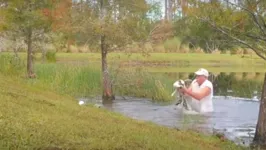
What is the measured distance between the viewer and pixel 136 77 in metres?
18.2

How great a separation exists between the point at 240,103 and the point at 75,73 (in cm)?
590

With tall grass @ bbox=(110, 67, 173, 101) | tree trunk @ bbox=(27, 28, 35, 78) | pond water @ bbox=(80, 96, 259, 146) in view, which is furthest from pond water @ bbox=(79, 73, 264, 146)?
tree trunk @ bbox=(27, 28, 35, 78)

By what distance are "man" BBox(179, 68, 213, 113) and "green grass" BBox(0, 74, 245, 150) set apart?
557cm

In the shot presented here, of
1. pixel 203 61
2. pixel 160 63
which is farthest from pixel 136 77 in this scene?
pixel 203 61

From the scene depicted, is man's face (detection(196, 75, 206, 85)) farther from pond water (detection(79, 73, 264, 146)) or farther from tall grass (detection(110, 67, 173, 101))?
tall grass (detection(110, 67, 173, 101))

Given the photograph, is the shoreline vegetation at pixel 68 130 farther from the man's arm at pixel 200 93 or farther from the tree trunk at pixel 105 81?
the tree trunk at pixel 105 81

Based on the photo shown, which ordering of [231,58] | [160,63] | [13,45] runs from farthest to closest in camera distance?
[231,58]
[160,63]
[13,45]

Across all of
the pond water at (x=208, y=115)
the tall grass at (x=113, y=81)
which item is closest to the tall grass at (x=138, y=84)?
the tall grass at (x=113, y=81)

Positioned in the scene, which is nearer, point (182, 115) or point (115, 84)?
point (182, 115)

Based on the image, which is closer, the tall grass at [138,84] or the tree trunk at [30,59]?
the tree trunk at [30,59]

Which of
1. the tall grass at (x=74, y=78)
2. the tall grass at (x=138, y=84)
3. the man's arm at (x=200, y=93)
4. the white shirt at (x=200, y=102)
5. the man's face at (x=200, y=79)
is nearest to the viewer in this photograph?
the man's arm at (x=200, y=93)

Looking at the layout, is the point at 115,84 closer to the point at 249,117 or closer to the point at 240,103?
the point at 240,103

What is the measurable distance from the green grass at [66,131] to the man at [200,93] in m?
5.57

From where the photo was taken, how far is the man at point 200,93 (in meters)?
14.0
